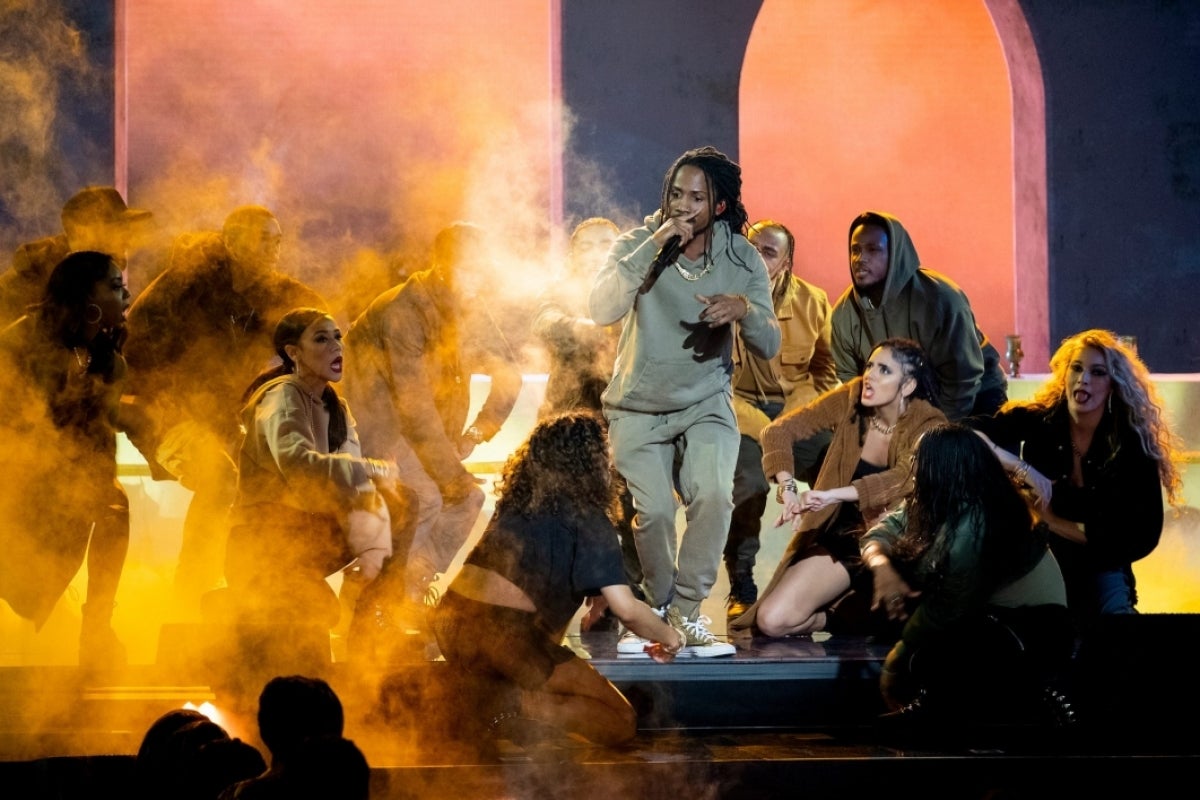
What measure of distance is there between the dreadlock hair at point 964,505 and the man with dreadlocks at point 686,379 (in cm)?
81

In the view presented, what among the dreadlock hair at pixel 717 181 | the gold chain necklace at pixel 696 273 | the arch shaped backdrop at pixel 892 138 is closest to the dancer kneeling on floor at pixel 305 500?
the gold chain necklace at pixel 696 273

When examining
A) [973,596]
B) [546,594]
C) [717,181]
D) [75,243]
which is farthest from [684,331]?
[75,243]

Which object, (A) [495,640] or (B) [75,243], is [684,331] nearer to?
(A) [495,640]

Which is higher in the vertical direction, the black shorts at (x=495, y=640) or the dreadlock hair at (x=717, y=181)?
the dreadlock hair at (x=717, y=181)

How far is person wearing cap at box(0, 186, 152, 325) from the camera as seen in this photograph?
21.2 feet

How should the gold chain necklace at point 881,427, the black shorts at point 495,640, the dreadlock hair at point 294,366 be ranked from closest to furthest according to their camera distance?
the black shorts at point 495,640, the dreadlock hair at point 294,366, the gold chain necklace at point 881,427

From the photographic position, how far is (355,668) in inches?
210

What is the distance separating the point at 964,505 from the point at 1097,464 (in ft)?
4.32

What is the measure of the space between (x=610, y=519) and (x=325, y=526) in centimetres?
124

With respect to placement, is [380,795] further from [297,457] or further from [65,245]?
[65,245]

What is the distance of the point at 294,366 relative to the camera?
232 inches

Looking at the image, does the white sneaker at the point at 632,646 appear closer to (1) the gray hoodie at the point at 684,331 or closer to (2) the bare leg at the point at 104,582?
(1) the gray hoodie at the point at 684,331

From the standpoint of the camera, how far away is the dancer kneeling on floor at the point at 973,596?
17.3 ft

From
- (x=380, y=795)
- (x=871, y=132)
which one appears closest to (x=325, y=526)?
(x=380, y=795)
